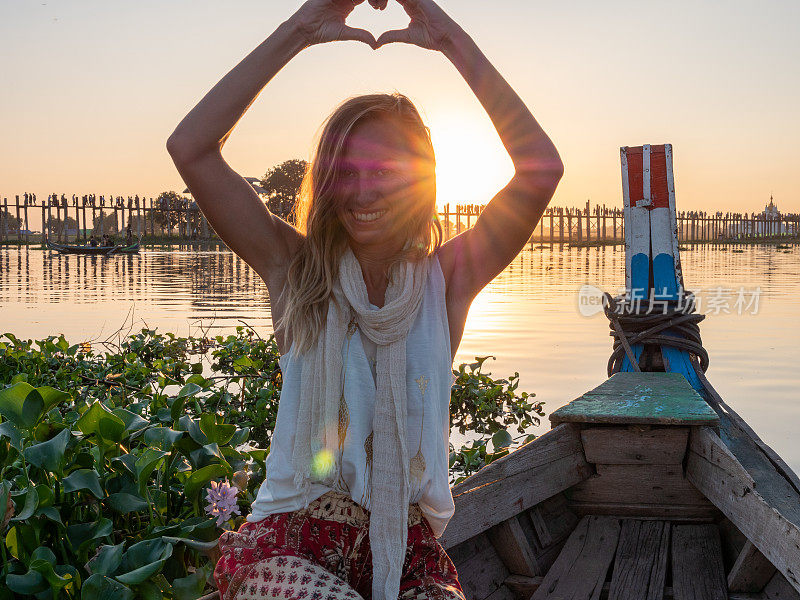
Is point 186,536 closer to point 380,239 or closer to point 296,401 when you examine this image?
point 296,401

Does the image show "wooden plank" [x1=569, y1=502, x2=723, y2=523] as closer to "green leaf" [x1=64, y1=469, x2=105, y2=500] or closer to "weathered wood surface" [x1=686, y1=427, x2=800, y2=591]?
"weathered wood surface" [x1=686, y1=427, x2=800, y2=591]

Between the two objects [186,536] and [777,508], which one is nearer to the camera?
[186,536]

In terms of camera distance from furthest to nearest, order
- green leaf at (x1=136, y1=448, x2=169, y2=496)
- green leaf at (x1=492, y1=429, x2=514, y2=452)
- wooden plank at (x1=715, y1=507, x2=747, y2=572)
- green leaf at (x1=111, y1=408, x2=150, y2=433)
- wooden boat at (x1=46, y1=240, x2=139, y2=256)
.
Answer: wooden boat at (x1=46, y1=240, x2=139, y2=256)
green leaf at (x1=492, y1=429, x2=514, y2=452)
wooden plank at (x1=715, y1=507, x2=747, y2=572)
green leaf at (x1=111, y1=408, x2=150, y2=433)
green leaf at (x1=136, y1=448, x2=169, y2=496)

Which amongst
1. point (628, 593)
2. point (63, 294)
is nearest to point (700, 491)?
point (628, 593)

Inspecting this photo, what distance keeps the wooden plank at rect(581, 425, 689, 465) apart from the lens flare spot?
2.08m

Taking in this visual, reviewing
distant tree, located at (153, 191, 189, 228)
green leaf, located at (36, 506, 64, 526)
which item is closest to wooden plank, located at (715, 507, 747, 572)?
green leaf, located at (36, 506, 64, 526)

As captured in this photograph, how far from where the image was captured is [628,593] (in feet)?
10.4

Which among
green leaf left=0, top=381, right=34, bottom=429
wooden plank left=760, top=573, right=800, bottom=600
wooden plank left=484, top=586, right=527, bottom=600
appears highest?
green leaf left=0, top=381, right=34, bottom=429

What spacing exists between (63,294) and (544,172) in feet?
51.7

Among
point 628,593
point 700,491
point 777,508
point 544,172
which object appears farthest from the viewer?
point 700,491

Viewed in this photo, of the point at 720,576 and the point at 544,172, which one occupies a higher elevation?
the point at 544,172

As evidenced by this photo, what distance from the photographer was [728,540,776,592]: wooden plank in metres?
2.98

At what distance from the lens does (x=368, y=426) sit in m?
1.96

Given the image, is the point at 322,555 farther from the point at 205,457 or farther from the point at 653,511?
the point at 653,511
